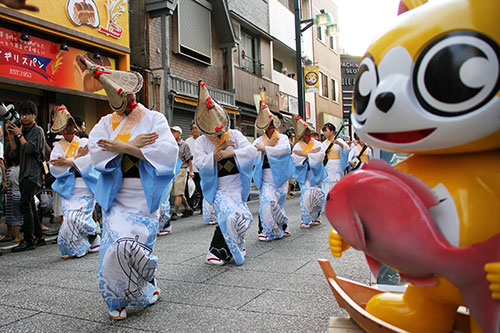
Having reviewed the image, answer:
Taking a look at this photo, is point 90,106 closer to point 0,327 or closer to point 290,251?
point 290,251

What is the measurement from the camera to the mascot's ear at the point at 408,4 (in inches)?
74.7

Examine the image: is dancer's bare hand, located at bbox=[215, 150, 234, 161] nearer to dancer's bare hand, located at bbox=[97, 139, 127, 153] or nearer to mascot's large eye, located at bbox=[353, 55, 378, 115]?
dancer's bare hand, located at bbox=[97, 139, 127, 153]

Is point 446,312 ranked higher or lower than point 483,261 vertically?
lower

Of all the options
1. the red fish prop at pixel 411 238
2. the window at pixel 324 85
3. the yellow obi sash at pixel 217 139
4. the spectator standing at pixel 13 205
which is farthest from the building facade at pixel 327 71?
the red fish prop at pixel 411 238

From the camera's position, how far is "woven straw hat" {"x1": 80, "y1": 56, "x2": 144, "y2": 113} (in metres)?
3.45

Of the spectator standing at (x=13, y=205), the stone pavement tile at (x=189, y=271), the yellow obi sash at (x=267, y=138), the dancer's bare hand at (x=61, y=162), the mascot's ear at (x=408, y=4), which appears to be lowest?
the stone pavement tile at (x=189, y=271)

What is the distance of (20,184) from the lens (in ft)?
20.1

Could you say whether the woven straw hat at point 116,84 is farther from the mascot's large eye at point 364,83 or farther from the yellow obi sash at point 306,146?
the yellow obi sash at point 306,146

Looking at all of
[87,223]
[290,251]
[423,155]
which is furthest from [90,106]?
[423,155]

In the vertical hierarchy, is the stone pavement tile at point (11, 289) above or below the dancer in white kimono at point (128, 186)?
below

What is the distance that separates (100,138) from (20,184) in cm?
323

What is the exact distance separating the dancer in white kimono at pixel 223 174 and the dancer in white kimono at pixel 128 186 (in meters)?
1.29

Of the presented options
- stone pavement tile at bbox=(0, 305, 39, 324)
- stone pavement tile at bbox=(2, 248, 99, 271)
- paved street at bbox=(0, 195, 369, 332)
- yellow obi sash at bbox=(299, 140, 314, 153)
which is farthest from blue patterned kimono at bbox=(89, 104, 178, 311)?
yellow obi sash at bbox=(299, 140, 314, 153)

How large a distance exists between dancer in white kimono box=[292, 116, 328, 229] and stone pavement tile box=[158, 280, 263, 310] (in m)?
3.73
